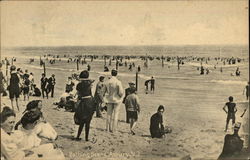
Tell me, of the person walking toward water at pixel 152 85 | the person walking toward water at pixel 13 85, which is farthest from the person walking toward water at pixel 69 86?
the person walking toward water at pixel 152 85

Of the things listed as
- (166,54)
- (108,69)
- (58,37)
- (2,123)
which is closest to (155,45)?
(166,54)

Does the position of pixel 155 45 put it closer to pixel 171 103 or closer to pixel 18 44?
pixel 171 103

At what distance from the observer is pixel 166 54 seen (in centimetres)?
301

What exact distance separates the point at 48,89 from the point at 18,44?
0.45m

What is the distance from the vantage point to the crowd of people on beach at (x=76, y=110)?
10.0ft

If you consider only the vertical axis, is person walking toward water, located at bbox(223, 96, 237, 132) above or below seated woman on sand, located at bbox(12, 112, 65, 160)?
above

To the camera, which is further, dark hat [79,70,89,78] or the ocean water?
dark hat [79,70,89,78]

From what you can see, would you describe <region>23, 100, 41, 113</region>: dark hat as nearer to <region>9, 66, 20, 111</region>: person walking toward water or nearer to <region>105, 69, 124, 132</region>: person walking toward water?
<region>9, 66, 20, 111</region>: person walking toward water

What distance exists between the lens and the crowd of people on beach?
10.0 feet

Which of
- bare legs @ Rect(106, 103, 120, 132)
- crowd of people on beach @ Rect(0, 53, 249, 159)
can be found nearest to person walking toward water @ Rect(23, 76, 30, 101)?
crowd of people on beach @ Rect(0, 53, 249, 159)

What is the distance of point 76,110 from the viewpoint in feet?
10.2

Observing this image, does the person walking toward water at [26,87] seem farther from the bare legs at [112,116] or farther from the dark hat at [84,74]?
the bare legs at [112,116]

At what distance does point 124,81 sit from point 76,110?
0.47 m

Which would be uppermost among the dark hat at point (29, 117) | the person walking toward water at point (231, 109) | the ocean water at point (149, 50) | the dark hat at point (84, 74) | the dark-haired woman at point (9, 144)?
the ocean water at point (149, 50)
